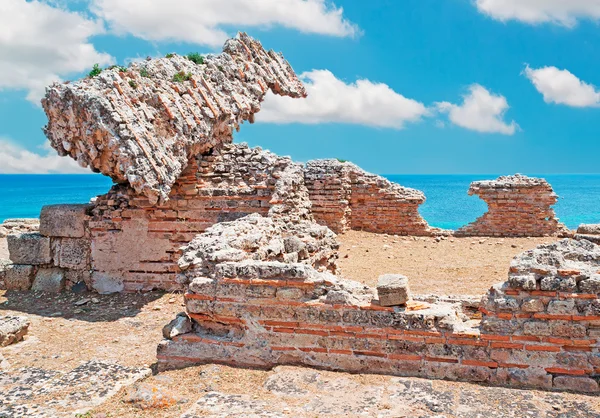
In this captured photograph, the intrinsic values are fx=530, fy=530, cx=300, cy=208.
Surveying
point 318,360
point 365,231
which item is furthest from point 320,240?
point 365,231

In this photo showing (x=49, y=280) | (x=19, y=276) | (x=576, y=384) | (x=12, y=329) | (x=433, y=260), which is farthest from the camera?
(x=433, y=260)

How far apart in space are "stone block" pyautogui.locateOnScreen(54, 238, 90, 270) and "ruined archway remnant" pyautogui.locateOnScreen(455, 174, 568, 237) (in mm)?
11203

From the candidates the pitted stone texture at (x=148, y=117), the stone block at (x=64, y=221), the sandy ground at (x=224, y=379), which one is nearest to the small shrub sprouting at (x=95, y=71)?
the pitted stone texture at (x=148, y=117)

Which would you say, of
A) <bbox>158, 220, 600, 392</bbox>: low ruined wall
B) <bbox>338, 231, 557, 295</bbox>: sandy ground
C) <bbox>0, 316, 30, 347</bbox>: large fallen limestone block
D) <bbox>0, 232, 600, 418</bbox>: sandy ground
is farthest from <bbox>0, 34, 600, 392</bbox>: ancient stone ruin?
<bbox>0, 316, 30, 347</bbox>: large fallen limestone block

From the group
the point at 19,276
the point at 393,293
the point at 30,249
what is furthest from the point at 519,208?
the point at 19,276

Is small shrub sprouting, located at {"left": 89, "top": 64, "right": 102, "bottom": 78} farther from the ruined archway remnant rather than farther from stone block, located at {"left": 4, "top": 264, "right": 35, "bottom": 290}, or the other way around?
the ruined archway remnant

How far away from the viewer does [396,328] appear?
483 centimetres

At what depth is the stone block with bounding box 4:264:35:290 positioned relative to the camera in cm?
959

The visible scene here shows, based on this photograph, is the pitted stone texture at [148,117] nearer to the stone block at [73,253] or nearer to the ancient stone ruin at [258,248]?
the ancient stone ruin at [258,248]

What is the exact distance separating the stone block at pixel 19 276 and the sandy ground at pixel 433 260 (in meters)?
5.87

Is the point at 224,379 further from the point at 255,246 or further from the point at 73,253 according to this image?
the point at 73,253

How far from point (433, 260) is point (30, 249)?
8552 mm

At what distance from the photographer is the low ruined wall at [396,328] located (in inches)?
179

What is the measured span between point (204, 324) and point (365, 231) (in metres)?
11.2
